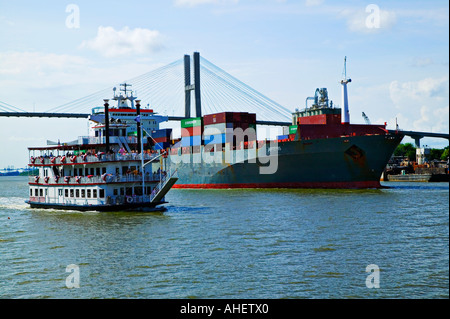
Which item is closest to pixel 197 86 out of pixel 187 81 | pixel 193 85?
pixel 193 85

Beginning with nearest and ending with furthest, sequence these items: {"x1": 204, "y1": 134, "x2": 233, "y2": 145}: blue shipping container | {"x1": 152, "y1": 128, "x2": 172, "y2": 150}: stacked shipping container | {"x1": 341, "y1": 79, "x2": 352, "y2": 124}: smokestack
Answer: {"x1": 341, "y1": 79, "x2": 352, "y2": 124}: smokestack < {"x1": 204, "y1": 134, "x2": 233, "y2": 145}: blue shipping container < {"x1": 152, "y1": 128, "x2": 172, "y2": 150}: stacked shipping container

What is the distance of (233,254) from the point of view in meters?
21.9

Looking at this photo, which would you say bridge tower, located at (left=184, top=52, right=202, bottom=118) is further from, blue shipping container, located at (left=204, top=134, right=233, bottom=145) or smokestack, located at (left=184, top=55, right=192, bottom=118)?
blue shipping container, located at (left=204, top=134, right=233, bottom=145)

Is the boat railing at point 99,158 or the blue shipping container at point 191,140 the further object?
the blue shipping container at point 191,140

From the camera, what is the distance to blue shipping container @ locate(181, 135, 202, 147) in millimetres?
74912

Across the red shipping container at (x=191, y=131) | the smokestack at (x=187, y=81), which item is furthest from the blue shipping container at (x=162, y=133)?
the smokestack at (x=187, y=81)

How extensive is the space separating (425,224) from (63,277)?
65.2ft

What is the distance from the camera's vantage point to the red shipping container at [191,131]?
74625 millimetres

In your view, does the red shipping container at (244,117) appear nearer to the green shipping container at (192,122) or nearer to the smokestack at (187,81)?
the green shipping container at (192,122)

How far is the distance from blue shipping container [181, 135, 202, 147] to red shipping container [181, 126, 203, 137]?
451 mm

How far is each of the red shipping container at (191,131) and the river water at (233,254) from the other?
38.5 m

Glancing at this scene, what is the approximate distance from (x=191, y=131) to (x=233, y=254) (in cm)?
5534

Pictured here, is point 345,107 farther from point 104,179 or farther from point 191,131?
point 104,179

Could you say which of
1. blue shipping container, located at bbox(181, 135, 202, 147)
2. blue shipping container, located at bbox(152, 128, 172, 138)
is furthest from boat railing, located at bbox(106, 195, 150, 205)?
blue shipping container, located at bbox(152, 128, 172, 138)
